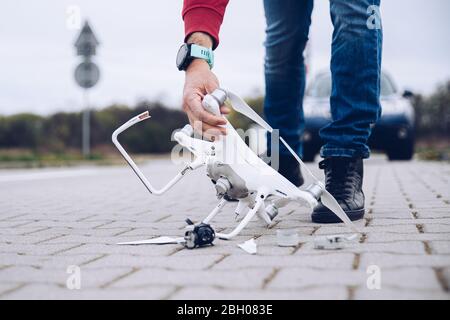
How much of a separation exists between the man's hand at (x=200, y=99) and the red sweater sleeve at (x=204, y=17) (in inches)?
8.6

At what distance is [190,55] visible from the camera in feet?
8.93

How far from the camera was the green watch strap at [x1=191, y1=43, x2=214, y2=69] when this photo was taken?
2.73 meters

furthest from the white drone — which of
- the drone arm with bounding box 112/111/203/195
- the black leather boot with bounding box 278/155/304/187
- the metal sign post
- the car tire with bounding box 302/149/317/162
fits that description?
the metal sign post

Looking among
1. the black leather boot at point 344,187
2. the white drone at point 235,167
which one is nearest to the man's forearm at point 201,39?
the white drone at point 235,167

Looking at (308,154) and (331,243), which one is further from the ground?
(308,154)

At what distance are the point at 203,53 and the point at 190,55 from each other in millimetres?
63

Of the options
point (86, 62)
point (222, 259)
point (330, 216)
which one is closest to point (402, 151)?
point (86, 62)

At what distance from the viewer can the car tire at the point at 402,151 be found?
34.0 ft

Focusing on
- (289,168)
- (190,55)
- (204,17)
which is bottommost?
(289,168)

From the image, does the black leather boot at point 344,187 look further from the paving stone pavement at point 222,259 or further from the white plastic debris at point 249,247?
the white plastic debris at point 249,247

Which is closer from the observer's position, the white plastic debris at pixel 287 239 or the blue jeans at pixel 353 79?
the white plastic debris at pixel 287 239

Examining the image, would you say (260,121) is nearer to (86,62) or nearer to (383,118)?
Result: (383,118)
